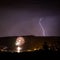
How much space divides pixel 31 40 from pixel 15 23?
14.1 inches

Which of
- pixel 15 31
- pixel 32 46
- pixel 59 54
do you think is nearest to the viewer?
pixel 59 54

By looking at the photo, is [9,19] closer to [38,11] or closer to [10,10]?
[10,10]

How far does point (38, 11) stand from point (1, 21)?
0.37 m

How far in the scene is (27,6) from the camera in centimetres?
133

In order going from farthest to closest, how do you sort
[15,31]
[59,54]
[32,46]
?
[15,31] → [32,46] → [59,54]

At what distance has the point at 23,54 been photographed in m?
0.85

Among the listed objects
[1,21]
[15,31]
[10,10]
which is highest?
[10,10]

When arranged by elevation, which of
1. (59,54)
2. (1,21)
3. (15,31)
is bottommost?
(59,54)

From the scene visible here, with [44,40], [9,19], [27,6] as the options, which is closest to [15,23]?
[9,19]

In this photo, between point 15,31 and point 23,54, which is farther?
point 15,31

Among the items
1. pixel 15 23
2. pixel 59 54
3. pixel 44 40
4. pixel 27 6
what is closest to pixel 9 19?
pixel 15 23

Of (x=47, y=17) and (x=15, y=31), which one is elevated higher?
(x=47, y=17)

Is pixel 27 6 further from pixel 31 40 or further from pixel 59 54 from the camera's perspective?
pixel 59 54

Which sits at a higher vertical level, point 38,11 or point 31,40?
point 38,11
